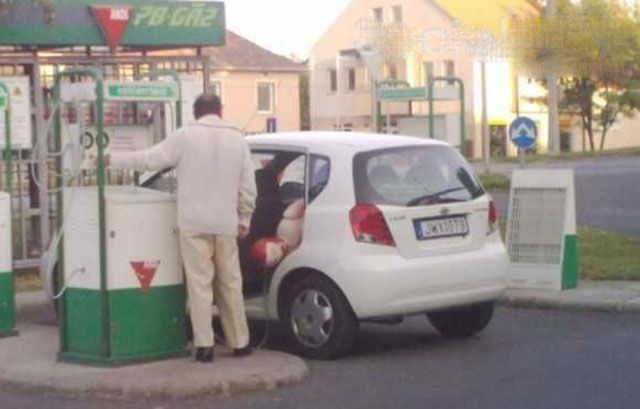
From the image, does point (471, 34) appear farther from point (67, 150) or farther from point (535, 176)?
point (67, 150)

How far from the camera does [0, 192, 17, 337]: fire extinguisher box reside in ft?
38.0

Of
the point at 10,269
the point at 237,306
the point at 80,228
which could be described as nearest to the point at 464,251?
the point at 237,306

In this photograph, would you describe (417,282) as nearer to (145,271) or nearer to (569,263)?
(145,271)

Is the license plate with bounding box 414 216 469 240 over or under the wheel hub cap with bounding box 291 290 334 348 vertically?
over

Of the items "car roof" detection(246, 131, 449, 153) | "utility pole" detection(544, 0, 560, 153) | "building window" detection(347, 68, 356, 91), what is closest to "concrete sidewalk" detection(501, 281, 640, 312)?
"car roof" detection(246, 131, 449, 153)

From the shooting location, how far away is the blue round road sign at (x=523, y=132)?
1684 cm

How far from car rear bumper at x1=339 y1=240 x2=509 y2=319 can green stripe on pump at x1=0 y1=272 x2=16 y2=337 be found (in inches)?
119

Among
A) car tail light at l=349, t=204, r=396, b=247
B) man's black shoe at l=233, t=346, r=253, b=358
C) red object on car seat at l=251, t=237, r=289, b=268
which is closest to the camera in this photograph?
man's black shoe at l=233, t=346, r=253, b=358

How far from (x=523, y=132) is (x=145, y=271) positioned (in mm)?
7908

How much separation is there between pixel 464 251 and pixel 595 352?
1.26 m

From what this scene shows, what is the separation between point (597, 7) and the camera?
22000 mm

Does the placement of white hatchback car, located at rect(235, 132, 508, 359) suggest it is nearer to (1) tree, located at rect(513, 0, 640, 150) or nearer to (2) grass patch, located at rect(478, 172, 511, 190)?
(1) tree, located at rect(513, 0, 640, 150)

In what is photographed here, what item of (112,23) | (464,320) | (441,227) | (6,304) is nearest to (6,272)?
Answer: (6,304)

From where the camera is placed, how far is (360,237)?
1045 cm
